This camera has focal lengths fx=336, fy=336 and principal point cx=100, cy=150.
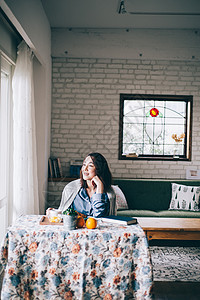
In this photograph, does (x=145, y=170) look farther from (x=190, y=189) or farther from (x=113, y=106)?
(x=113, y=106)

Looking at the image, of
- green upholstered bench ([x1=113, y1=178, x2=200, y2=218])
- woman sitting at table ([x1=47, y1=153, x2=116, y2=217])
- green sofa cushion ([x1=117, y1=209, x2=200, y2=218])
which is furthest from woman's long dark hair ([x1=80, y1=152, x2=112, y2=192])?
green upholstered bench ([x1=113, y1=178, x2=200, y2=218])

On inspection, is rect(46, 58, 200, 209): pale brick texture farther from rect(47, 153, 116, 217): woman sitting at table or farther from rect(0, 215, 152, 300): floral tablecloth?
rect(0, 215, 152, 300): floral tablecloth

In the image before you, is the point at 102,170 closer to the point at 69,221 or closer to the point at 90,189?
the point at 90,189

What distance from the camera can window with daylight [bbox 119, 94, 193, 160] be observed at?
18.6 feet

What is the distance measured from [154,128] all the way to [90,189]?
9.06 feet

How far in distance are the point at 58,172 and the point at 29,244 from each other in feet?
10.1

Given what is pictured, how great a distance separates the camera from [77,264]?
2400mm

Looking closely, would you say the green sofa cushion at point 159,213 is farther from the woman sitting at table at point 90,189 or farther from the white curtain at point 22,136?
the woman sitting at table at point 90,189

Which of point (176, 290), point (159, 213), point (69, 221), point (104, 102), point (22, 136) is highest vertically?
point (104, 102)

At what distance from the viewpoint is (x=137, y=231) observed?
2480 millimetres

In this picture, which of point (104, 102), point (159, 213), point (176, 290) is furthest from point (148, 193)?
point (176, 290)

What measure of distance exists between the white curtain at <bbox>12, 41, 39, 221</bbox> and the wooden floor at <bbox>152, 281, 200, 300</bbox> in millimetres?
1792

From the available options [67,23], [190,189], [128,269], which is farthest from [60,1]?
[128,269]

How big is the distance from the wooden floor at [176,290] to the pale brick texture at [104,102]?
2.41 metres
